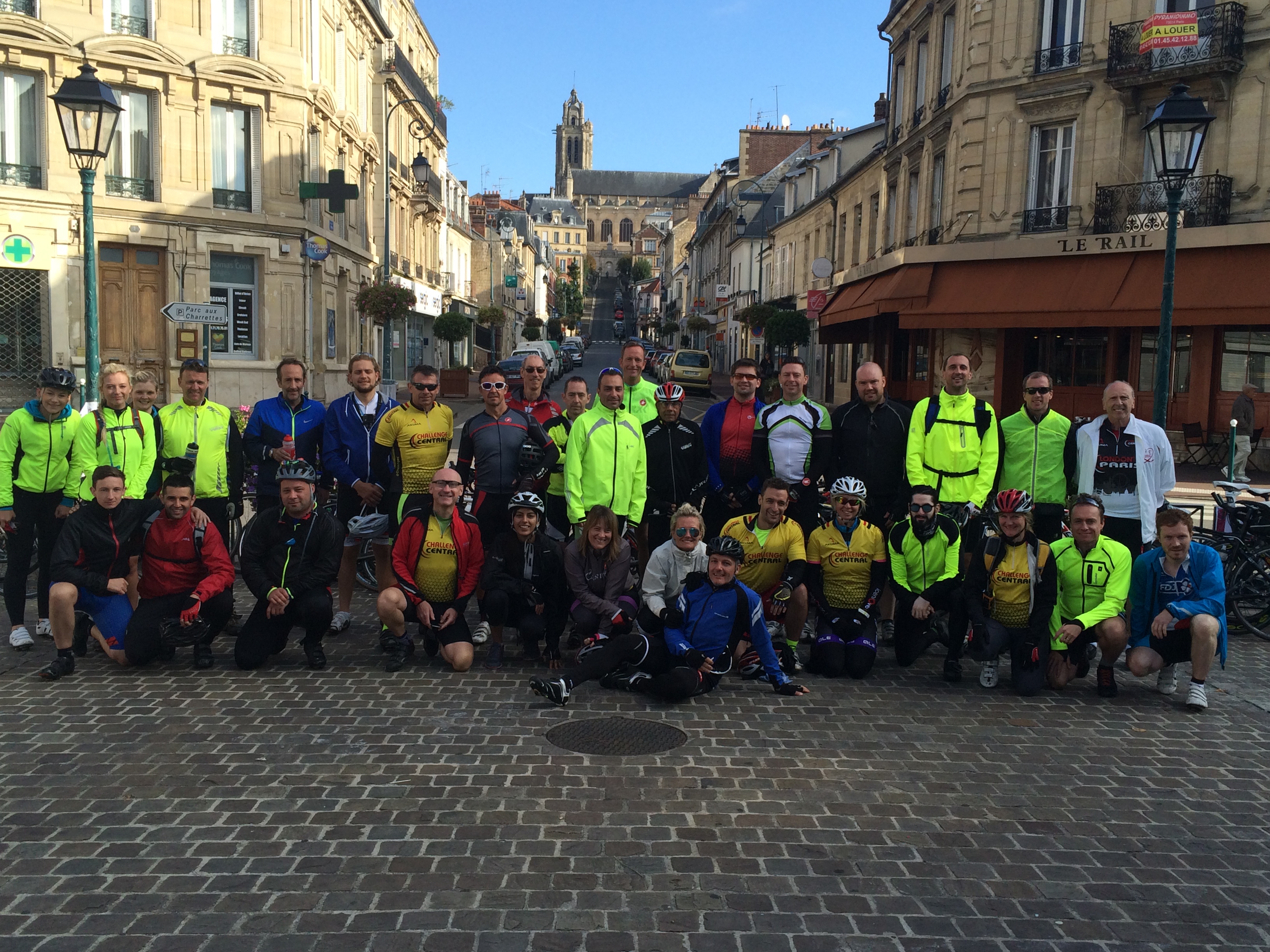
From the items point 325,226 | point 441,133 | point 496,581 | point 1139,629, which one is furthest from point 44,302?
point 441,133

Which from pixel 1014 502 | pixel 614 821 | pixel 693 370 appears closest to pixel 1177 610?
pixel 1014 502

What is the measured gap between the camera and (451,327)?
38469mm

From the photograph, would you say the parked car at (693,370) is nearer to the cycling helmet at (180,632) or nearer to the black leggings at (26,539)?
the black leggings at (26,539)

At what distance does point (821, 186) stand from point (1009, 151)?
62.2 feet

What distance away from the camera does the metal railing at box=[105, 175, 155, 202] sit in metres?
23.1

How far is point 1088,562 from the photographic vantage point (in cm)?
702

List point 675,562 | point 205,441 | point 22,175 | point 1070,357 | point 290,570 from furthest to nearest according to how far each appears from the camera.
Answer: point 1070,357, point 22,175, point 205,441, point 290,570, point 675,562

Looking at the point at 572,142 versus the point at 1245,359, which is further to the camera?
the point at 572,142

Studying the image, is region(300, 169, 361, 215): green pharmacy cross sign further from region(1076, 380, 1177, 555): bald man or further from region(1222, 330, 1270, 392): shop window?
region(1076, 380, 1177, 555): bald man

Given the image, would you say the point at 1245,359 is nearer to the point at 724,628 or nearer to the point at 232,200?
the point at 724,628

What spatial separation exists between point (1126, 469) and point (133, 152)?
23.1 meters

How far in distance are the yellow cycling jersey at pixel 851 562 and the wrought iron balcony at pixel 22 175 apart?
21701 mm

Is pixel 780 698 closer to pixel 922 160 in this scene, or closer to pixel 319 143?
pixel 922 160

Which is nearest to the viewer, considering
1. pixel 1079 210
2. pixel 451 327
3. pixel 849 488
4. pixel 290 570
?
pixel 290 570
